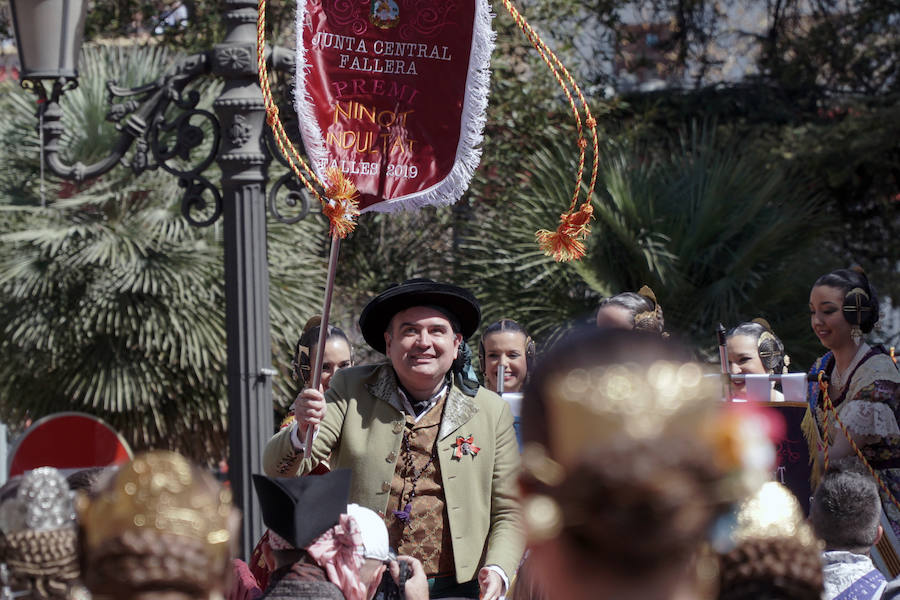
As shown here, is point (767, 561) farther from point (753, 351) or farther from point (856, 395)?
point (753, 351)

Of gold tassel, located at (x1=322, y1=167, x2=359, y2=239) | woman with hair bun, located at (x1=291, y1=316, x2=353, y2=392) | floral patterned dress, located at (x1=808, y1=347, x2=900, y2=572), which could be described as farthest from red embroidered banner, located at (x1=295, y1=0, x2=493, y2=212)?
floral patterned dress, located at (x1=808, y1=347, x2=900, y2=572)

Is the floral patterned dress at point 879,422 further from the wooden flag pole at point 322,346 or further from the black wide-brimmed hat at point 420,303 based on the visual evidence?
the wooden flag pole at point 322,346

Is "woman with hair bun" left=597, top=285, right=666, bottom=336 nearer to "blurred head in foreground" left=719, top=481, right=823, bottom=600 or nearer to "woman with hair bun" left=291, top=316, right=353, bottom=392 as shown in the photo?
"woman with hair bun" left=291, top=316, right=353, bottom=392

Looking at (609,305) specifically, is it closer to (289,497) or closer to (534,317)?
(289,497)

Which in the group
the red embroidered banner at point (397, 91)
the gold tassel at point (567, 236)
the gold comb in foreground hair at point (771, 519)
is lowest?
the gold comb in foreground hair at point (771, 519)

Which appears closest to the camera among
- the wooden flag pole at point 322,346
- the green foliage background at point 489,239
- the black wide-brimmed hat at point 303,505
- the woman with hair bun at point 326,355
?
the black wide-brimmed hat at point 303,505

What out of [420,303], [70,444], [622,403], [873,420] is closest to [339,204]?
[420,303]

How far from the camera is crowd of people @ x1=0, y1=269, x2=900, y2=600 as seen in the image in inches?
50.5

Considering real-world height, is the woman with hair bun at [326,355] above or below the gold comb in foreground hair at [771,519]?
below

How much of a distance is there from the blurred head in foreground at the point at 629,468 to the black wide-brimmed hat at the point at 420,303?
109 inches

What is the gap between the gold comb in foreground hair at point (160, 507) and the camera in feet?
4.60

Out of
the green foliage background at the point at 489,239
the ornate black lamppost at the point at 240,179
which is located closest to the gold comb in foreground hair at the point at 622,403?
the ornate black lamppost at the point at 240,179

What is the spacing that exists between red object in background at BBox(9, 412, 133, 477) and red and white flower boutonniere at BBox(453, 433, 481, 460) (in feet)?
6.90

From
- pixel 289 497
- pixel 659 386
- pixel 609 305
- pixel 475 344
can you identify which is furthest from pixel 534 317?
pixel 659 386
